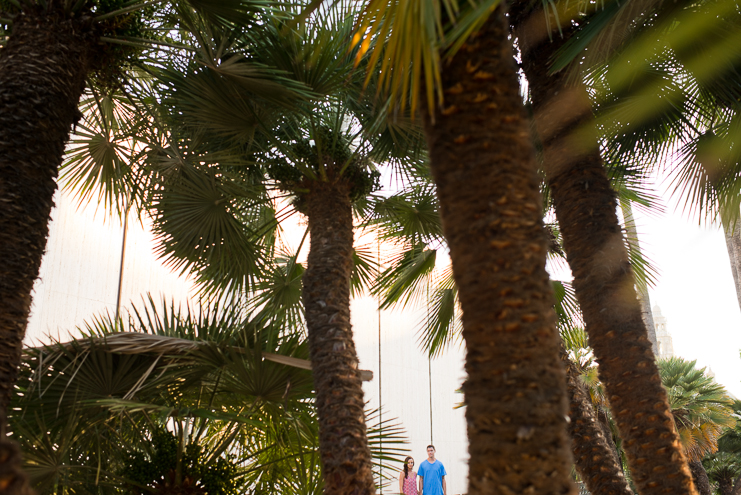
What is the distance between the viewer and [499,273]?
1856mm

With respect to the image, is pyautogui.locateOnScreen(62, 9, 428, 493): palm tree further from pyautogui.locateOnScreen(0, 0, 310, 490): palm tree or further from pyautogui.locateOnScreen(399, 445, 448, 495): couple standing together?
pyautogui.locateOnScreen(399, 445, 448, 495): couple standing together

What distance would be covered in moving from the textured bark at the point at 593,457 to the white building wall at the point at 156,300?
1554 millimetres

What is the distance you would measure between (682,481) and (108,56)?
4442 mm

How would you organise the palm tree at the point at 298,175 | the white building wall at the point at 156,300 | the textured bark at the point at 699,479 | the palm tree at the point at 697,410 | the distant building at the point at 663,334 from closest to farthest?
the palm tree at the point at 298,175
the white building wall at the point at 156,300
the textured bark at the point at 699,479
the palm tree at the point at 697,410
the distant building at the point at 663,334

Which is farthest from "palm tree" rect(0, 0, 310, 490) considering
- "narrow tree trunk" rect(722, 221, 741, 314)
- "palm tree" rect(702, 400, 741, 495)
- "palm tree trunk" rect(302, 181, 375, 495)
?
"narrow tree trunk" rect(722, 221, 741, 314)

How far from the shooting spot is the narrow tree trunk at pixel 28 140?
3078 millimetres

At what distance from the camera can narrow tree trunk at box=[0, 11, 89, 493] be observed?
3.08 m

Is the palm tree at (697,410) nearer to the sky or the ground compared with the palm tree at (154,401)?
nearer to the sky

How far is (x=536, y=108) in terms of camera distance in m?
3.88

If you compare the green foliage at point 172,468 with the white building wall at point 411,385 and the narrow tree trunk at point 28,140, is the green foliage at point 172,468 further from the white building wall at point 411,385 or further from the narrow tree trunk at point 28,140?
the white building wall at point 411,385

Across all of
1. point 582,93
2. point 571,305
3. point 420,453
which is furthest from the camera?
point 420,453

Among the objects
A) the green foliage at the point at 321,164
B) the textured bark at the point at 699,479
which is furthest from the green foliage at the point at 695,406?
the green foliage at the point at 321,164

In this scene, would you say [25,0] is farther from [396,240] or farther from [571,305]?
[571,305]

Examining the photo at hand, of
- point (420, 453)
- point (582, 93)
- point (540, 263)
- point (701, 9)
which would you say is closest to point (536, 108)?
point (582, 93)
